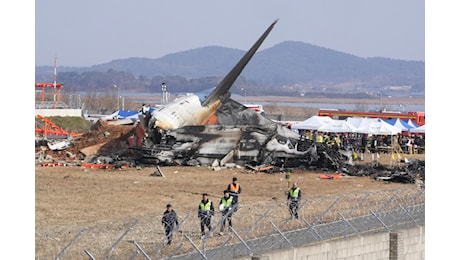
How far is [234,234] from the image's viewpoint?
65.8 feet

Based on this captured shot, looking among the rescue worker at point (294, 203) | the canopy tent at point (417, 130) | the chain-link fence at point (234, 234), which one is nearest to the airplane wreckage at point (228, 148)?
the canopy tent at point (417, 130)

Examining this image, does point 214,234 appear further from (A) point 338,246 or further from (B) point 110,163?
(B) point 110,163

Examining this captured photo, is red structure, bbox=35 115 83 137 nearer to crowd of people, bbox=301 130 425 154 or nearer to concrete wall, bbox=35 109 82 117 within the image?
concrete wall, bbox=35 109 82 117

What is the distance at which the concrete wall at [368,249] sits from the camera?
20.2m

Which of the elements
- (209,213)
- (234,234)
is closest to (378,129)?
(209,213)

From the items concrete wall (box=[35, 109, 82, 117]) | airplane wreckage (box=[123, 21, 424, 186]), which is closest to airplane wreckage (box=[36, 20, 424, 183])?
airplane wreckage (box=[123, 21, 424, 186])

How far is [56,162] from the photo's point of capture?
5184cm

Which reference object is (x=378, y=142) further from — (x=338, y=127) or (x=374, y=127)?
(x=374, y=127)

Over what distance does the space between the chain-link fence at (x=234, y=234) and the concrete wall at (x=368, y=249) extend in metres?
0.44

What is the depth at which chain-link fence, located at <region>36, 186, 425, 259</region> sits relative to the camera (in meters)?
19.0

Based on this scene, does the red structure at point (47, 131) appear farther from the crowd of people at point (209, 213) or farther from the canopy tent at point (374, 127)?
the crowd of people at point (209, 213)

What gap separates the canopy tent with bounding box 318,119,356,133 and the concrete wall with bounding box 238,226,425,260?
40.4 m

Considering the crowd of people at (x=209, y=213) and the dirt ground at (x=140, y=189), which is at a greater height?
the crowd of people at (x=209, y=213)
